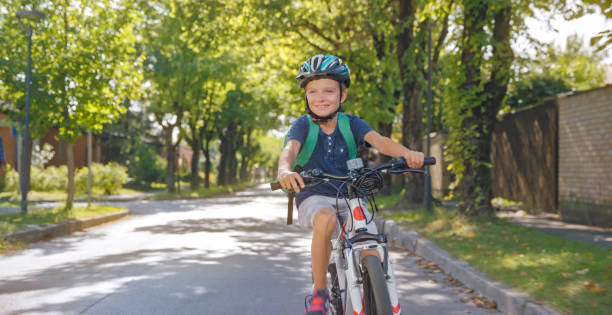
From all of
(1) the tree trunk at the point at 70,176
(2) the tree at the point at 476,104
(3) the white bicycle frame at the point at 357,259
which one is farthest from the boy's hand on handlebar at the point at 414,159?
(1) the tree trunk at the point at 70,176

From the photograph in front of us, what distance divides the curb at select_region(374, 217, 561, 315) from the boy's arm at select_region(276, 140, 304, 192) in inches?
93.5

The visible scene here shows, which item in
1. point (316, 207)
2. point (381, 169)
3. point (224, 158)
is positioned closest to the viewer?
point (381, 169)

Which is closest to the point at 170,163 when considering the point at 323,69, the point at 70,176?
the point at 70,176

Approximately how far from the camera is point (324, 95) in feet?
11.7

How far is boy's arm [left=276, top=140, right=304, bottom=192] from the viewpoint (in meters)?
2.93

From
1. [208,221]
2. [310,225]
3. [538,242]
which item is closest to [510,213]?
[538,242]

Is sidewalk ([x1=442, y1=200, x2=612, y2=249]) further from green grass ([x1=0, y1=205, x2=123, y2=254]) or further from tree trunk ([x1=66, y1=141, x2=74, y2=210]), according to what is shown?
tree trunk ([x1=66, y1=141, x2=74, y2=210])

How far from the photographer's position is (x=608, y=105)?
35.2 ft

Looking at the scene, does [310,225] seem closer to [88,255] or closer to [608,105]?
[88,255]

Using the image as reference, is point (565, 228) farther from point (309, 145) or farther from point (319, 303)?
point (319, 303)

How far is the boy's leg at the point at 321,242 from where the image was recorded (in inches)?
127

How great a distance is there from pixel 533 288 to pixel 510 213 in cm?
1000

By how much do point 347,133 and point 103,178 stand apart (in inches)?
1030

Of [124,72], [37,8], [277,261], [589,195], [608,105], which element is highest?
[37,8]
